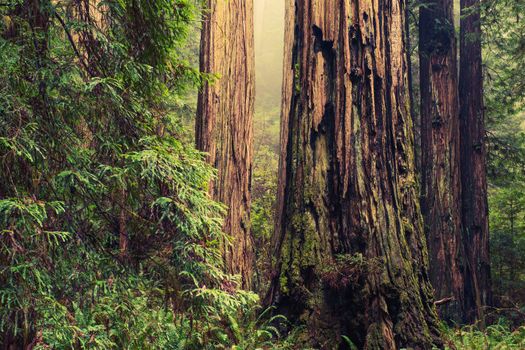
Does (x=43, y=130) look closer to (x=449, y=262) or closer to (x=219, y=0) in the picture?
(x=219, y=0)

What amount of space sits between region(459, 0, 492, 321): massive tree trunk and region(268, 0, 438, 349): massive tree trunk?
217 inches

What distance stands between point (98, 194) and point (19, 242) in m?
0.80

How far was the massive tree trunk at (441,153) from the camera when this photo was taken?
965cm

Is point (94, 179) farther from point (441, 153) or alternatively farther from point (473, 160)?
point (473, 160)

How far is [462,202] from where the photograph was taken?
34.7 ft

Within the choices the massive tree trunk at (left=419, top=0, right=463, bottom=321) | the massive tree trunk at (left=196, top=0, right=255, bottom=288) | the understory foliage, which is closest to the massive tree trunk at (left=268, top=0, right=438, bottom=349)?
the massive tree trunk at (left=196, top=0, right=255, bottom=288)

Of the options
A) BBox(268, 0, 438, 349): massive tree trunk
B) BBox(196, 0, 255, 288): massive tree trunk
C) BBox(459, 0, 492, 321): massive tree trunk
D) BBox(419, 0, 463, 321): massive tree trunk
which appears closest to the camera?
BBox(268, 0, 438, 349): massive tree trunk

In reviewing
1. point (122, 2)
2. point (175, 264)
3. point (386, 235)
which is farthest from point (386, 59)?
point (175, 264)

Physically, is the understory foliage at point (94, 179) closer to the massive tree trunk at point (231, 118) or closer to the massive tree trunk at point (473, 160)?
the massive tree trunk at point (231, 118)

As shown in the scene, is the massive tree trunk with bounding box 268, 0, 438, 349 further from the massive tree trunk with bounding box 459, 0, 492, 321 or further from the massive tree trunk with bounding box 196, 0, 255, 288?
the massive tree trunk with bounding box 459, 0, 492, 321

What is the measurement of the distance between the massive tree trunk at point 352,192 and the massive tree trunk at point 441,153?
4.80 m

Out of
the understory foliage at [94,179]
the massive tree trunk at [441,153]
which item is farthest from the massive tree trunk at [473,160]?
the understory foliage at [94,179]

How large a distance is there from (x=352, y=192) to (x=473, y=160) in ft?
22.0

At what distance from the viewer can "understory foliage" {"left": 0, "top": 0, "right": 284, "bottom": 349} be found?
3.03 m
